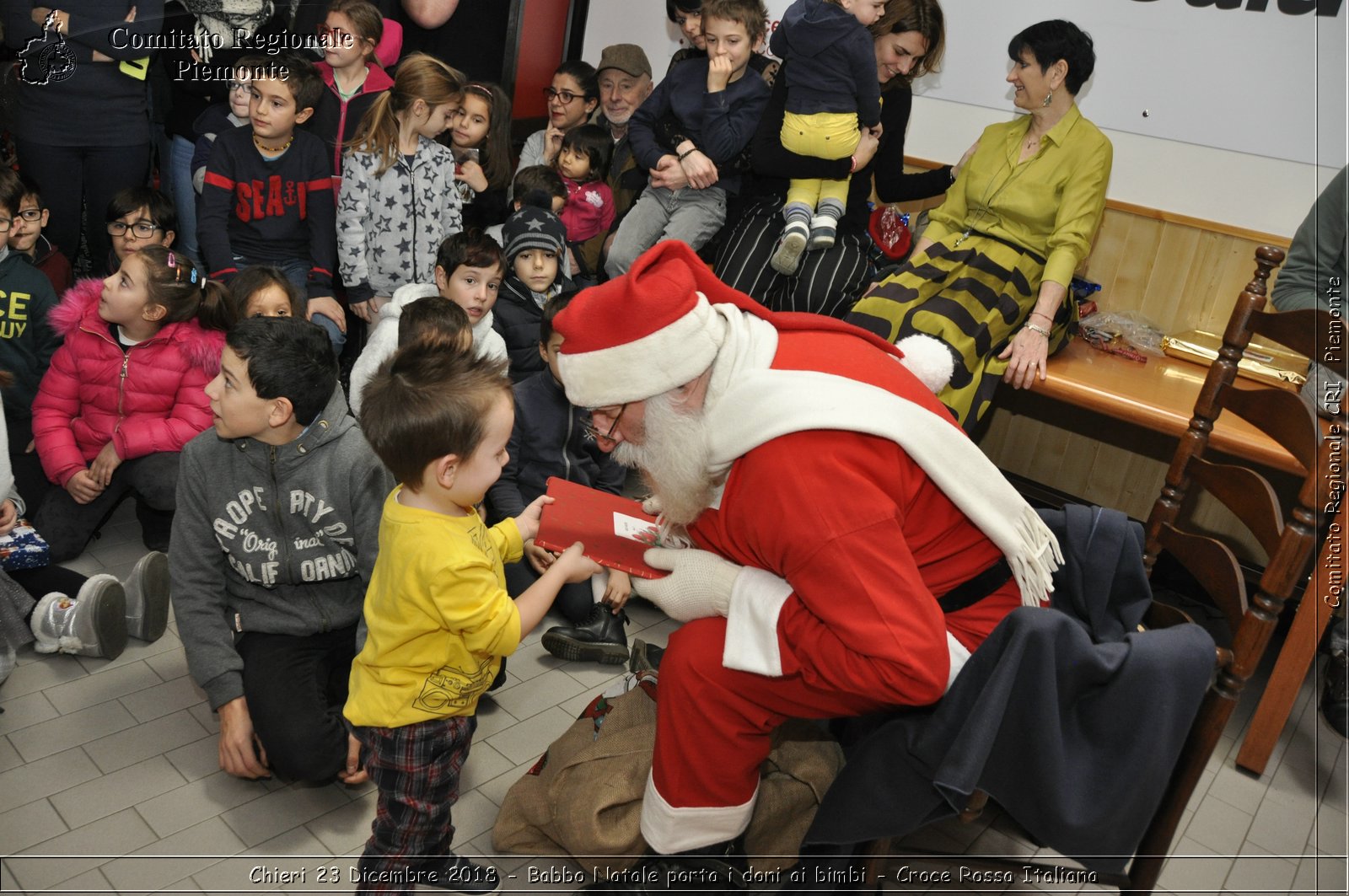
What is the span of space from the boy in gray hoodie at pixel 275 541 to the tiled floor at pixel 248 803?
0.13m

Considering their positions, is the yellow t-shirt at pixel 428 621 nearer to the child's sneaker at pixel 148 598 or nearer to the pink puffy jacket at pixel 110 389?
the child's sneaker at pixel 148 598

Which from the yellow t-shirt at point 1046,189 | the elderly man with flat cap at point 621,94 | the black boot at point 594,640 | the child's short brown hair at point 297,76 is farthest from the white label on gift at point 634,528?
the child's short brown hair at point 297,76

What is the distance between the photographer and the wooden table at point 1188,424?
2.71 m

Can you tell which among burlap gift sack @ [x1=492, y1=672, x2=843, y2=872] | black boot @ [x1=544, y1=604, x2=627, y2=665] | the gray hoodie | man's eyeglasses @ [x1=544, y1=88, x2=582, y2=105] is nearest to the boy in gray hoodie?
the gray hoodie

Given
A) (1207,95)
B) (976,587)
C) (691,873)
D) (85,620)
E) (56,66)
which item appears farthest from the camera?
(56,66)

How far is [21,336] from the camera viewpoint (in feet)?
10.9

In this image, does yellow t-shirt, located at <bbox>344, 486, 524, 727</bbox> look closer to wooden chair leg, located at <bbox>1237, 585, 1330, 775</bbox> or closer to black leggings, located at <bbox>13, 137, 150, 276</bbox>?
wooden chair leg, located at <bbox>1237, 585, 1330, 775</bbox>

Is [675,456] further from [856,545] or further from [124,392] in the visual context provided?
[124,392]

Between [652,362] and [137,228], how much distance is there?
276cm

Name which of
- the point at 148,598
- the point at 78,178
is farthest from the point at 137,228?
the point at 148,598

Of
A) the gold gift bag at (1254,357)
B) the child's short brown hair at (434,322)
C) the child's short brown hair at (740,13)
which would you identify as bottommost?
the child's short brown hair at (434,322)

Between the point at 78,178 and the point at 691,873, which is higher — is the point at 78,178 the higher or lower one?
the higher one

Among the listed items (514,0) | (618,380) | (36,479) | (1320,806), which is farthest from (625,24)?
(1320,806)

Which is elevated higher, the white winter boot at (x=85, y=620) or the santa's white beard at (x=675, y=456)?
the santa's white beard at (x=675, y=456)
